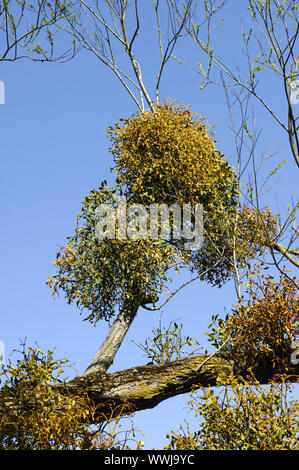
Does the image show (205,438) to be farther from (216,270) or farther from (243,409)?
(216,270)

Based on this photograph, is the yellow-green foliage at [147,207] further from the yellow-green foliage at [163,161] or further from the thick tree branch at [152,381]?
the thick tree branch at [152,381]

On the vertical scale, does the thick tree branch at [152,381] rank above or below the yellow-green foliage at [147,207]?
below

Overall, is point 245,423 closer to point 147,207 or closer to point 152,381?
point 152,381

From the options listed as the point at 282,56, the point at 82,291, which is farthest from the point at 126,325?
the point at 282,56

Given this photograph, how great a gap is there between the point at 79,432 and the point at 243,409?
169 cm

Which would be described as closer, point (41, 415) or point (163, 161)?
point (41, 415)

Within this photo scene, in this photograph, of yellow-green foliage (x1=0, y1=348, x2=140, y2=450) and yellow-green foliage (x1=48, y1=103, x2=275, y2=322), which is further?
yellow-green foliage (x1=48, y1=103, x2=275, y2=322)

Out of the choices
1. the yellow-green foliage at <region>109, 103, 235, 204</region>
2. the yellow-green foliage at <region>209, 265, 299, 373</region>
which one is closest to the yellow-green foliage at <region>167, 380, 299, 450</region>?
the yellow-green foliage at <region>209, 265, 299, 373</region>

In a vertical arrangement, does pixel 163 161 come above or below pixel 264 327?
above

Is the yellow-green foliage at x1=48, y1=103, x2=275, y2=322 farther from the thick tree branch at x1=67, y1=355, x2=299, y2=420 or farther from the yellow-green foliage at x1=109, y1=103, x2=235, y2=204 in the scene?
the thick tree branch at x1=67, y1=355, x2=299, y2=420

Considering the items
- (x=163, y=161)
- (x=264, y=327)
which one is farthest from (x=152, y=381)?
(x=163, y=161)

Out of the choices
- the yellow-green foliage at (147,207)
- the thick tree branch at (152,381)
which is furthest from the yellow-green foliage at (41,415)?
the yellow-green foliage at (147,207)

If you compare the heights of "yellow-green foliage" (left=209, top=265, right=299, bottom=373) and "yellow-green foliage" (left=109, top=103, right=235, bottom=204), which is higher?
"yellow-green foliage" (left=109, top=103, right=235, bottom=204)

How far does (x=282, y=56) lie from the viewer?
555 cm
